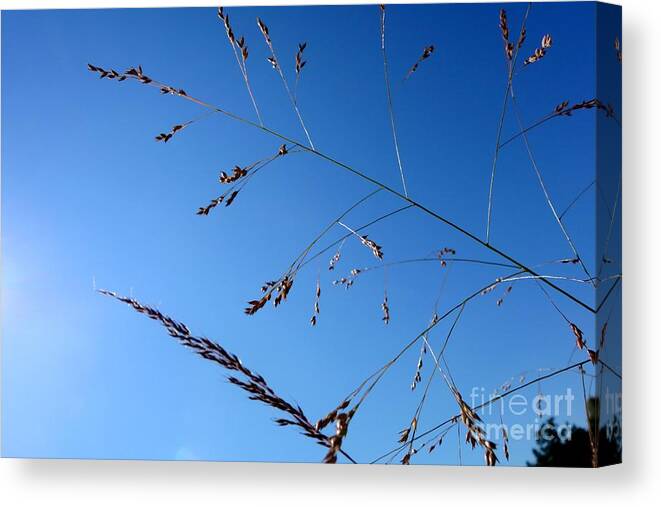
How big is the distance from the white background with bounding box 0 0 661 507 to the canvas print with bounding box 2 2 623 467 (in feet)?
0.26

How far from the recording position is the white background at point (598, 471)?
2.70 m

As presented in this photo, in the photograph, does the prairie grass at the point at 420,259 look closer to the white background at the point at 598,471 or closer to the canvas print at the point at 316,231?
the canvas print at the point at 316,231

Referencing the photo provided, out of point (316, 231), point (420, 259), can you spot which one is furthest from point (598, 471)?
point (316, 231)

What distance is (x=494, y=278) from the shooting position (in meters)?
2.63

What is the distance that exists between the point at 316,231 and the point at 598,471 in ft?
3.71

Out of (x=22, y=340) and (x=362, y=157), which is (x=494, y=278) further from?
(x=22, y=340)

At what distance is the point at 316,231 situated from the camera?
271cm

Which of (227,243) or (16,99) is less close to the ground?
(16,99)

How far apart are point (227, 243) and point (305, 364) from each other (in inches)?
17.5

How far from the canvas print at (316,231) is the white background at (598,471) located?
0.08 metres

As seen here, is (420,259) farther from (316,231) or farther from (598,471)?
(598,471)

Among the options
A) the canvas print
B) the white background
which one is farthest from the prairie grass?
the white background

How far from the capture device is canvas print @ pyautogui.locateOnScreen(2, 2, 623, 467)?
2623 mm

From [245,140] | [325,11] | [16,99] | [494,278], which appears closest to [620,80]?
[494,278]
